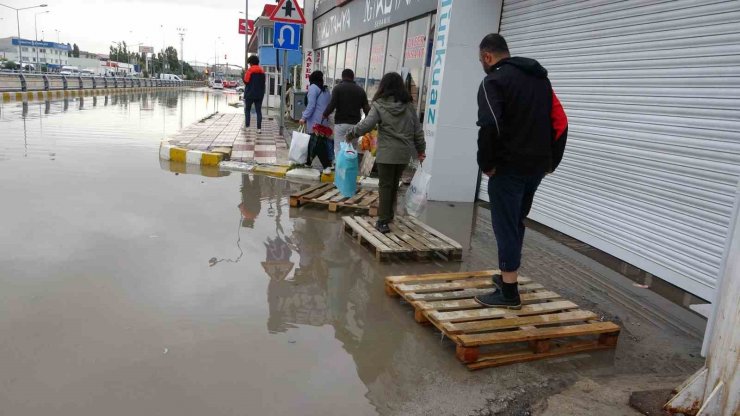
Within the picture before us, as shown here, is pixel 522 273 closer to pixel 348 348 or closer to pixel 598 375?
A: pixel 598 375

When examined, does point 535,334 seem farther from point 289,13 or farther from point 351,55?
point 351,55

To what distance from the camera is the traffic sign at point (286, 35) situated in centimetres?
1092

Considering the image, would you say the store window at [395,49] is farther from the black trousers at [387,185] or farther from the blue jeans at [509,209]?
the blue jeans at [509,209]

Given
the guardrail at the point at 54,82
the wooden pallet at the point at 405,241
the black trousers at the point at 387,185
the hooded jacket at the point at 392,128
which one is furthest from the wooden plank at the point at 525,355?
Result: the guardrail at the point at 54,82

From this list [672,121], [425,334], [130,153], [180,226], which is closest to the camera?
[425,334]

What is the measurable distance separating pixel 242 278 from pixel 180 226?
1.68 metres

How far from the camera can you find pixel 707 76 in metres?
4.58

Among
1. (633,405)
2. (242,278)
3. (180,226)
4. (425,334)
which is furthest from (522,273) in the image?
(180,226)

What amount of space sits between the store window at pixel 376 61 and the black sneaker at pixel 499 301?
31.0 feet

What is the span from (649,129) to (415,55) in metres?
6.07

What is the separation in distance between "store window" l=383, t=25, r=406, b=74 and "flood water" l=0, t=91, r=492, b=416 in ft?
18.8

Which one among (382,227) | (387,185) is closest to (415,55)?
(387,185)

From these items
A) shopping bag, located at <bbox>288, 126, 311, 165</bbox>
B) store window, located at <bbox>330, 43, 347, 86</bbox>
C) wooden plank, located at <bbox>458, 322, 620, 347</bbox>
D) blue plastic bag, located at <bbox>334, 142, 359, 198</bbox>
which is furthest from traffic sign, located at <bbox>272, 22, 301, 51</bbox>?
wooden plank, located at <bbox>458, 322, 620, 347</bbox>

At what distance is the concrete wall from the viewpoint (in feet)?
24.7
